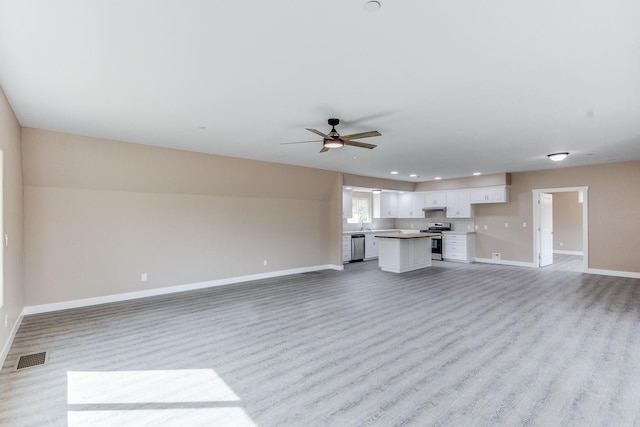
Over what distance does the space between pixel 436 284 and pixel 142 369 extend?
5.23 meters

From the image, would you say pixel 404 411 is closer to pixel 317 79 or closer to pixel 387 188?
pixel 317 79

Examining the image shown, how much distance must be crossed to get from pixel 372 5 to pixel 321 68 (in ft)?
2.73

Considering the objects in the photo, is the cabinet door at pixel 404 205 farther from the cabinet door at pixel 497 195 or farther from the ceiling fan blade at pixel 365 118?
the ceiling fan blade at pixel 365 118

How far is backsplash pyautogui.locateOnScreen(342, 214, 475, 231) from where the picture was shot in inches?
380

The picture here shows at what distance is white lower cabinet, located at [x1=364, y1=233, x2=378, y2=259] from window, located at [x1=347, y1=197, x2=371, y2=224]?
3.45 feet

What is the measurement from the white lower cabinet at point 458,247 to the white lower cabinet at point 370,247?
2084 mm

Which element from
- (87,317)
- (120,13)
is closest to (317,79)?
(120,13)

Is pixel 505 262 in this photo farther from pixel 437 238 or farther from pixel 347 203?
pixel 347 203

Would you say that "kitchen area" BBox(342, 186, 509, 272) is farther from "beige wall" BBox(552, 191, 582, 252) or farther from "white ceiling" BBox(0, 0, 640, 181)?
"white ceiling" BBox(0, 0, 640, 181)

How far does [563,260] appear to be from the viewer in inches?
366

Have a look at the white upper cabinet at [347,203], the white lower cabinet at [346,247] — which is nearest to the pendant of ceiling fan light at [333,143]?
the white lower cabinet at [346,247]

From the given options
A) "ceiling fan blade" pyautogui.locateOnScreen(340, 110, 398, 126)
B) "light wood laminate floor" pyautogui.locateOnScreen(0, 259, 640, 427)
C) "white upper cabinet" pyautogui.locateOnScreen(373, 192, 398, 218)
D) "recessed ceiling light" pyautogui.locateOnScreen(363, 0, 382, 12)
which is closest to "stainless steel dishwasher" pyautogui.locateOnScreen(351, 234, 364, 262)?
"white upper cabinet" pyautogui.locateOnScreen(373, 192, 398, 218)

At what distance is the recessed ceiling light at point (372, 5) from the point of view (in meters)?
1.76

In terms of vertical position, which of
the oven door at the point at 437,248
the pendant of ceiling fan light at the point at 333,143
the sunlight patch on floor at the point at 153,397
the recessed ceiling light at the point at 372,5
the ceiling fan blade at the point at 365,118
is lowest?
the sunlight patch on floor at the point at 153,397
